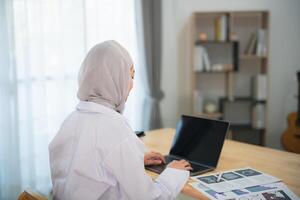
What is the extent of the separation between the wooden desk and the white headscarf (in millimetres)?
504

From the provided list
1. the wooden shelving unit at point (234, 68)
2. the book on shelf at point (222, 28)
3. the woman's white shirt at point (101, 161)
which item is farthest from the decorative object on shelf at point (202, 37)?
the woman's white shirt at point (101, 161)

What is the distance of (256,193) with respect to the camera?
54.3 inches

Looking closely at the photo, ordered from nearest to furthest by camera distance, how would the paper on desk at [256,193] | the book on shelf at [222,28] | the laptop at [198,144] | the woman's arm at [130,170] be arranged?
1. the woman's arm at [130,170]
2. the paper on desk at [256,193]
3. the laptop at [198,144]
4. the book on shelf at [222,28]

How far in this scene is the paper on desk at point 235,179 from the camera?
1.46 m

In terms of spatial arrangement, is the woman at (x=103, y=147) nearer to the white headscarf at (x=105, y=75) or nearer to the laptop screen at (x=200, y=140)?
the white headscarf at (x=105, y=75)

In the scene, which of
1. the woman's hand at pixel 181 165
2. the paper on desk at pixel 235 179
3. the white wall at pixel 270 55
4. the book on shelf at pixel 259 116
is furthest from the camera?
the white wall at pixel 270 55

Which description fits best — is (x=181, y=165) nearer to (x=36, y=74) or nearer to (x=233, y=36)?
(x=36, y=74)

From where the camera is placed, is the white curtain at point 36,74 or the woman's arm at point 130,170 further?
the white curtain at point 36,74

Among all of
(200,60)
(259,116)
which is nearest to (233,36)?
(200,60)

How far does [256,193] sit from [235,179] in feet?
0.57

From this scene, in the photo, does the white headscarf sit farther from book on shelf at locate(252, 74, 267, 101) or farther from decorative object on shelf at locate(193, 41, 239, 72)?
book on shelf at locate(252, 74, 267, 101)

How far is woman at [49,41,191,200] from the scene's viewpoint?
Result: 48.4 inches

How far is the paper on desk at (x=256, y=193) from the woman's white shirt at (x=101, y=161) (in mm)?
208

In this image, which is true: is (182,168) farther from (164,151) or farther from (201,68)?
(201,68)
